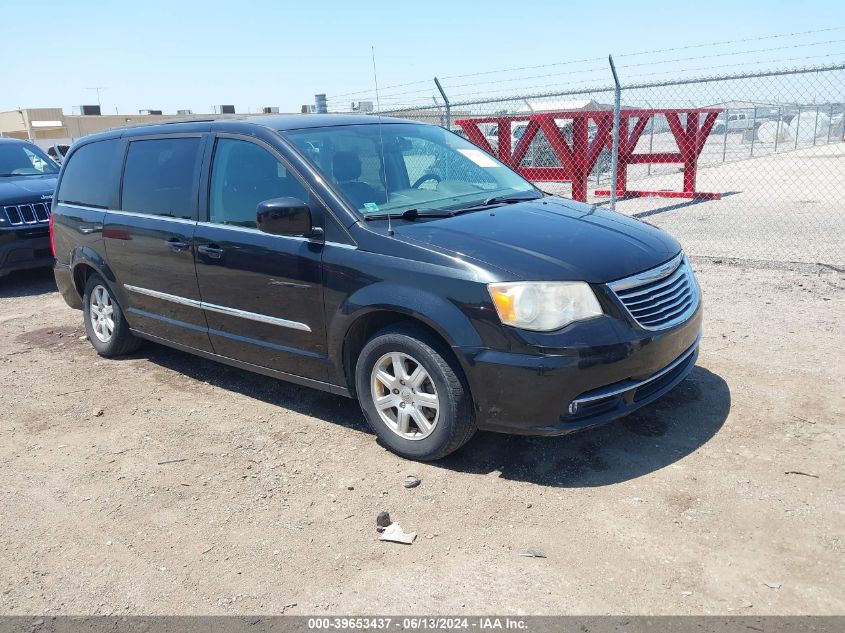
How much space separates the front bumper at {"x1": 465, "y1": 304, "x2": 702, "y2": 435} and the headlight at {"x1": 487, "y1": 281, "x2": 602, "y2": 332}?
13 cm

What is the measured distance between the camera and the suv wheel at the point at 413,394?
367cm

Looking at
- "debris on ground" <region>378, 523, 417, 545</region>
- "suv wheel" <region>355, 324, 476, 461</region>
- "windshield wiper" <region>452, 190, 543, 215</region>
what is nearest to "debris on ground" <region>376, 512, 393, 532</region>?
"debris on ground" <region>378, 523, 417, 545</region>

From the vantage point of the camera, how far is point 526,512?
136 inches

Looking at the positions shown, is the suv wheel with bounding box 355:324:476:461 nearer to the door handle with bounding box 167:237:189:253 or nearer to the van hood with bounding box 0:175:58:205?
A: the door handle with bounding box 167:237:189:253

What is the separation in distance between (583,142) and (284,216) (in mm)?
9453

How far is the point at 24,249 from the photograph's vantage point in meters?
8.75

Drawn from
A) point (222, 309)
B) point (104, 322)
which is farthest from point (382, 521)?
point (104, 322)

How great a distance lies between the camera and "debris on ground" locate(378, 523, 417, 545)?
329 cm

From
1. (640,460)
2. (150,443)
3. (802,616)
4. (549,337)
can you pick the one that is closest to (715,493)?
(640,460)

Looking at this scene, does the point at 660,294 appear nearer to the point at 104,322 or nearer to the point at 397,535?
the point at 397,535

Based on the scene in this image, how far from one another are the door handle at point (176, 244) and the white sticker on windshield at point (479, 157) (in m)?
1.98

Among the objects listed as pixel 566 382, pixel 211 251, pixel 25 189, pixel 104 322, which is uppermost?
pixel 25 189

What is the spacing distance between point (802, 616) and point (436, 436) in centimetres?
180

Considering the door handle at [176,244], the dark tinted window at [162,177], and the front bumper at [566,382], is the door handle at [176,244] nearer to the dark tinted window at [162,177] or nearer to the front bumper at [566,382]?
the dark tinted window at [162,177]
